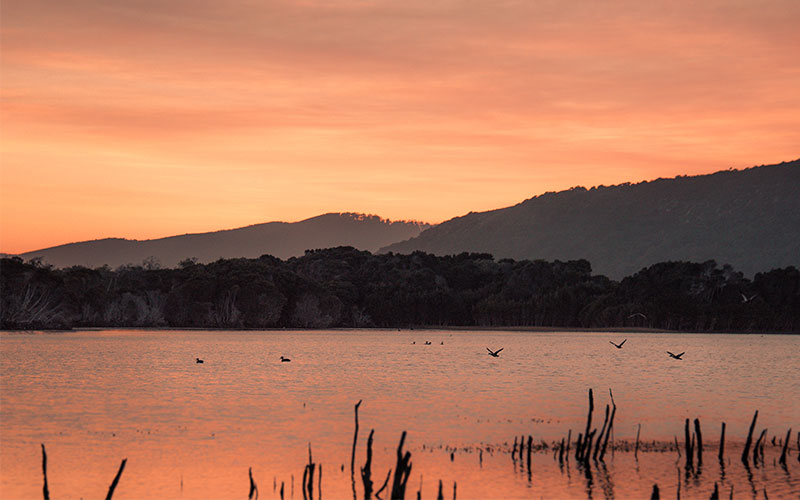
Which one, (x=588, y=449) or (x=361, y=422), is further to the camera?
(x=361, y=422)

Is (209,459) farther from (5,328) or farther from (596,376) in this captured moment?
(5,328)

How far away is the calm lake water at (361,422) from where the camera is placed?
34.6 meters

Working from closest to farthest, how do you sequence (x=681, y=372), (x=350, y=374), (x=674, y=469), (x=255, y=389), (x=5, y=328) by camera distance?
(x=674, y=469) → (x=255, y=389) → (x=350, y=374) → (x=681, y=372) → (x=5, y=328)

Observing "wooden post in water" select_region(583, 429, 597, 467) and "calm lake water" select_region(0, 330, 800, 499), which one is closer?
"calm lake water" select_region(0, 330, 800, 499)

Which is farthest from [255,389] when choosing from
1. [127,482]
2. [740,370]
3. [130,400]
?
[740,370]

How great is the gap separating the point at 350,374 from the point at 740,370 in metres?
41.3

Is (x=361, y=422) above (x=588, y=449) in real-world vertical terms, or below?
below

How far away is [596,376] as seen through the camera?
90062 mm

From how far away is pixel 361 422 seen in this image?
168 feet

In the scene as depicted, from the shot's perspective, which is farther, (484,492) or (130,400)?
(130,400)

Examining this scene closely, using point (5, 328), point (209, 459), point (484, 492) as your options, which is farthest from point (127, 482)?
point (5, 328)

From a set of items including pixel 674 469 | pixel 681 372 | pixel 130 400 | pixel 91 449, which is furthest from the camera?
pixel 681 372

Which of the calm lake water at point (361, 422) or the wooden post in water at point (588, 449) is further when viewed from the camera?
the wooden post in water at point (588, 449)

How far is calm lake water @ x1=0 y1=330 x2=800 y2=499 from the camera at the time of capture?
113ft
